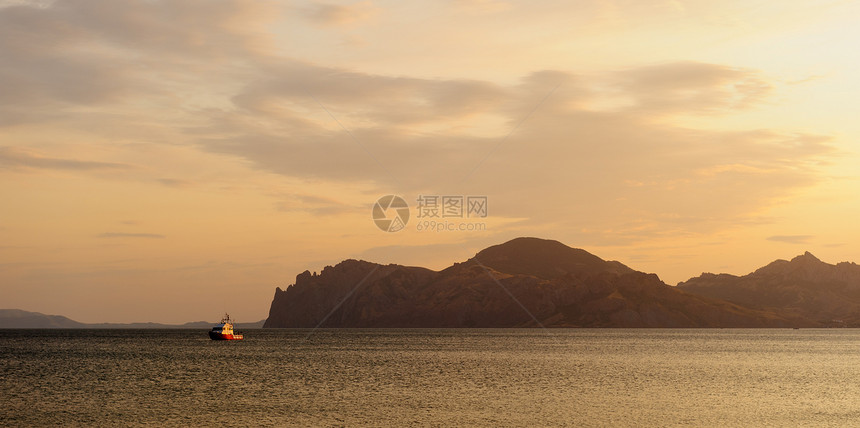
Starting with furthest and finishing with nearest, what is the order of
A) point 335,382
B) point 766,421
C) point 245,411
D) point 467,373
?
point 467,373 → point 335,382 → point 245,411 → point 766,421

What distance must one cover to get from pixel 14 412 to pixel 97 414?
28.0 feet

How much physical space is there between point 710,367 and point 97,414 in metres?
111

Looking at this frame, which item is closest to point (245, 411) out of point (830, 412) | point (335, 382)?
point (335, 382)

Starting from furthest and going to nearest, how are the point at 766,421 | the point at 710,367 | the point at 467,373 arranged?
the point at 710,367 → the point at 467,373 → the point at 766,421

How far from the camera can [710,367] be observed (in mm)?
146875

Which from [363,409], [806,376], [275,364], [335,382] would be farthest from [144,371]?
[806,376]

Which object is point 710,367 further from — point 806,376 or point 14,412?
point 14,412

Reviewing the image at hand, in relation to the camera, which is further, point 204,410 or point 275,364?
point 275,364

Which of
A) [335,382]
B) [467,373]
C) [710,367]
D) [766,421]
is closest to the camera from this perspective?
[766,421]

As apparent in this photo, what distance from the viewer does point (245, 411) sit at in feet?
253

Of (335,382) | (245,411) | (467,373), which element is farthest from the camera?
(467,373)

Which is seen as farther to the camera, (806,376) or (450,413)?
(806,376)

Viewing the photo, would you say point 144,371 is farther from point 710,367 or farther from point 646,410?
point 710,367

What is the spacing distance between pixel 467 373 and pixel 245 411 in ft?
179
